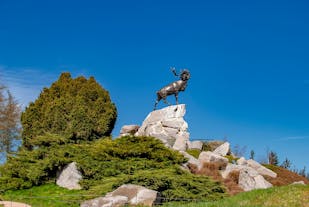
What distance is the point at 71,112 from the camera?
28203 mm

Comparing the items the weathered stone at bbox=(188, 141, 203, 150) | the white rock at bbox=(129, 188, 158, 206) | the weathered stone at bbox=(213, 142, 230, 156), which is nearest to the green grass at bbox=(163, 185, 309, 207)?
the white rock at bbox=(129, 188, 158, 206)

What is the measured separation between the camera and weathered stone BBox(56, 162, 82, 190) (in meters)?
20.3

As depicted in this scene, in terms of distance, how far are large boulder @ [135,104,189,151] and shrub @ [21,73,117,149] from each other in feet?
10.3

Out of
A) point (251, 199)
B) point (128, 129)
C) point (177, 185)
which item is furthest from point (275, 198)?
point (128, 129)

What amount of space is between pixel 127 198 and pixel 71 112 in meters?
15.0

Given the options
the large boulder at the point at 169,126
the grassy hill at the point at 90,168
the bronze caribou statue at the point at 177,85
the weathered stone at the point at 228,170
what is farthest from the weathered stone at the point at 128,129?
the grassy hill at the point at 90,168

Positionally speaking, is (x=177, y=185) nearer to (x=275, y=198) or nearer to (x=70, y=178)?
(x=275, y=198)

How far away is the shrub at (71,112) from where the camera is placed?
2806 centimetres

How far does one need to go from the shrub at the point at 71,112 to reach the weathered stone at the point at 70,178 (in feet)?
18.4

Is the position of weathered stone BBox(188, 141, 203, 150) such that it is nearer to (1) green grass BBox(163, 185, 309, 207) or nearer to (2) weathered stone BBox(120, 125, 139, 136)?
(2) weathered stone BBox(120, 125, 139, 136)

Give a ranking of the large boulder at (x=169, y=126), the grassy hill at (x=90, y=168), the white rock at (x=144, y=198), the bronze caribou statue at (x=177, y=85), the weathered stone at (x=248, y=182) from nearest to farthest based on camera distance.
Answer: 1. the white rock at (x=144, y=198)
2. the grassy hill at (x=90, y=168)
3. the weathered stone at (x=248, y=182)
4. the large boulder at (x=169, y=126)
5. the bronze caribou statue at (x=177, y=85)

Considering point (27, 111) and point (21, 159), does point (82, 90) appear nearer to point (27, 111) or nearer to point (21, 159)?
point (27, 111)

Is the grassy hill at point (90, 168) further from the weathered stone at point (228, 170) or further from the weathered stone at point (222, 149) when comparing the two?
the weathered stone at point (222, 149)

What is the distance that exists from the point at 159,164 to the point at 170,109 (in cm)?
1266
